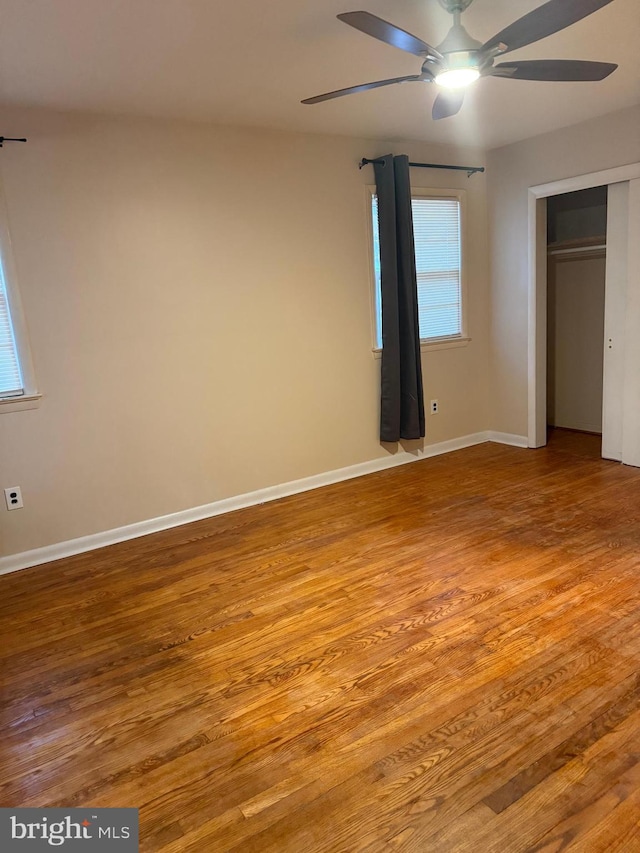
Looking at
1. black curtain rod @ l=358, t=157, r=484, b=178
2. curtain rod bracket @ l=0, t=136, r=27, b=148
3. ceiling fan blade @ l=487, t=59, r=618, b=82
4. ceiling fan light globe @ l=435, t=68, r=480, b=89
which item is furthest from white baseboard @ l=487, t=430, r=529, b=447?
curtain rod bracket @ l=0, t=136, r=27, b=148

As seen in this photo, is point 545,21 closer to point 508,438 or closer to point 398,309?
point 398,309

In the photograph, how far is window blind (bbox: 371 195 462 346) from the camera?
4855 mm

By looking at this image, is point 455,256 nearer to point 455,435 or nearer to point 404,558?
point 455,435

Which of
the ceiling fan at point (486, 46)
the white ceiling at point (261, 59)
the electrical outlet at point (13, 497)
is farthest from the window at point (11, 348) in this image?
the ceiling fan at point (486, 46)

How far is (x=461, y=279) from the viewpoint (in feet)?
16.8

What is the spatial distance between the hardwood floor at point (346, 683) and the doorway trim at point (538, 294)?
144cm

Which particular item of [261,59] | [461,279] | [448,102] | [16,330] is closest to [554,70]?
[448,102]

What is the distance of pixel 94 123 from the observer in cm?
340

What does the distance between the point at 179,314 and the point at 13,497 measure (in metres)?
1.48

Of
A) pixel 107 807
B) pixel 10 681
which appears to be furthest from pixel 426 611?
pixel 10 681

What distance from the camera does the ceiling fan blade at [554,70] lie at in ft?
7.78

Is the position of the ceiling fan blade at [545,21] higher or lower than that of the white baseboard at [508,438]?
higher

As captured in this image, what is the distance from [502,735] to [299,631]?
0.97 metres

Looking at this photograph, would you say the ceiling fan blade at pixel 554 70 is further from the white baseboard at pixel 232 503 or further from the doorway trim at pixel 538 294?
the white baseboard at pixel 232 503
